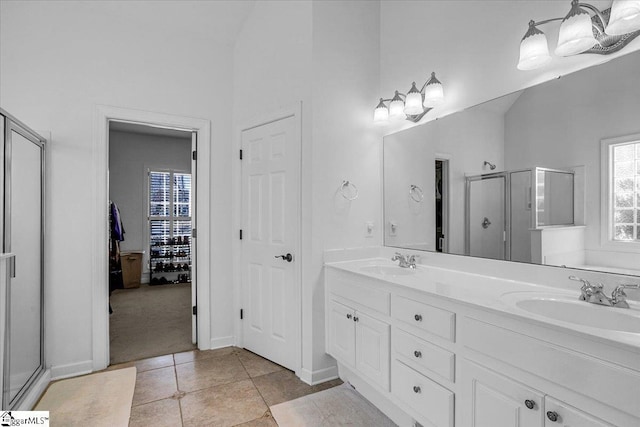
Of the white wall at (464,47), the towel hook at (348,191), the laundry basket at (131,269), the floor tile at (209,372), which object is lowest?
the floor tile at (209,372)

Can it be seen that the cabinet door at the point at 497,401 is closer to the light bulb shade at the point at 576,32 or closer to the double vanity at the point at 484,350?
the double vanity at the point at 484,350

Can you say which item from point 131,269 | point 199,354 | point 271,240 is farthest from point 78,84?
point 131,269

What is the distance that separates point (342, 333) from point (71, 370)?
2.17m

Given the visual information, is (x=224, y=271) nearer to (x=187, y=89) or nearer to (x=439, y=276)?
(x=187, y=89)

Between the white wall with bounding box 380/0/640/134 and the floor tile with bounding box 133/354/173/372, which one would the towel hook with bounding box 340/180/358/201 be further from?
the floor tile with bounding box 133/354/173/372

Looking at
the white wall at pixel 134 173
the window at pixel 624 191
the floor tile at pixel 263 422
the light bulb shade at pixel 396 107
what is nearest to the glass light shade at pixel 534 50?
the window at pixel 624 191

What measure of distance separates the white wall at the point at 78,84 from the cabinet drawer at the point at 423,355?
8.13ft

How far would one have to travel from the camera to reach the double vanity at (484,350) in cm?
104

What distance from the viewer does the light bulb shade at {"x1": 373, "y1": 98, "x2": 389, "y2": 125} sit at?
2607 mm

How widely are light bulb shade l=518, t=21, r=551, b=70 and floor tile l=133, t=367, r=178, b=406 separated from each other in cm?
300

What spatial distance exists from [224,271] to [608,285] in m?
2.81

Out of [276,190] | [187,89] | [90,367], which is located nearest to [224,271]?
[276,190]

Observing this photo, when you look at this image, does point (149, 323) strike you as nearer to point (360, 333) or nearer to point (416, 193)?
point (360, 333)

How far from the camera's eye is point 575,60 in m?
1.62
